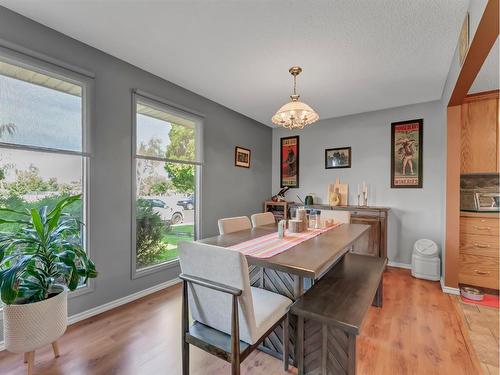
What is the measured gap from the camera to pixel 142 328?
6.86ft

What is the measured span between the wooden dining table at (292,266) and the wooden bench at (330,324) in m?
0.08

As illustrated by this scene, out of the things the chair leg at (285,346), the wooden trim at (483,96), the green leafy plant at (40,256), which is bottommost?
the chair leg at (285,346)

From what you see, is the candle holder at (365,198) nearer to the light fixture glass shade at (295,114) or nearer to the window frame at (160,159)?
the light fixture glass shade at (295,114)

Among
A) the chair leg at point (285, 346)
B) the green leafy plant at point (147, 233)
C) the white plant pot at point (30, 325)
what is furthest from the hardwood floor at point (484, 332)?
the green leafy plant at point (147, 233)

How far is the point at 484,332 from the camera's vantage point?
2072mm

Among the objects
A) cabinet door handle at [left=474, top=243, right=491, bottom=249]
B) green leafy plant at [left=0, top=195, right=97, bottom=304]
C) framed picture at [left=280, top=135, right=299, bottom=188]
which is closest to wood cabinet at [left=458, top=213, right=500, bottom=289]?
cabinet door handle at [left=474, top=243, right=491, bottom=249]

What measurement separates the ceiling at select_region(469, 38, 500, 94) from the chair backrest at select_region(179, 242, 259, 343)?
2911 mm

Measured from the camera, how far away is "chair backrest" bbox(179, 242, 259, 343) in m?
1.21

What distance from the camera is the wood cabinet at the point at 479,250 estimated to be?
2.80m

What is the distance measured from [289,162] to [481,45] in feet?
10.9

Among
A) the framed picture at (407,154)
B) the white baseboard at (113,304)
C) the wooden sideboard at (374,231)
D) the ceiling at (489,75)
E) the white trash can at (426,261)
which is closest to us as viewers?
the white baseboard at (113,304)

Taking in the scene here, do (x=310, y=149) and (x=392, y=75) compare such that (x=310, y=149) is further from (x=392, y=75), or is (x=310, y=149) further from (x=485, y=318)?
(x=485, y=318)

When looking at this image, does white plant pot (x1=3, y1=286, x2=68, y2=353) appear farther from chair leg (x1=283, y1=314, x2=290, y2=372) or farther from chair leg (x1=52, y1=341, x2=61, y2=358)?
chair leg (x1=283, y1=314, x2=290, y2=372)

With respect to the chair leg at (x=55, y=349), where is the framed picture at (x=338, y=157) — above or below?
above
